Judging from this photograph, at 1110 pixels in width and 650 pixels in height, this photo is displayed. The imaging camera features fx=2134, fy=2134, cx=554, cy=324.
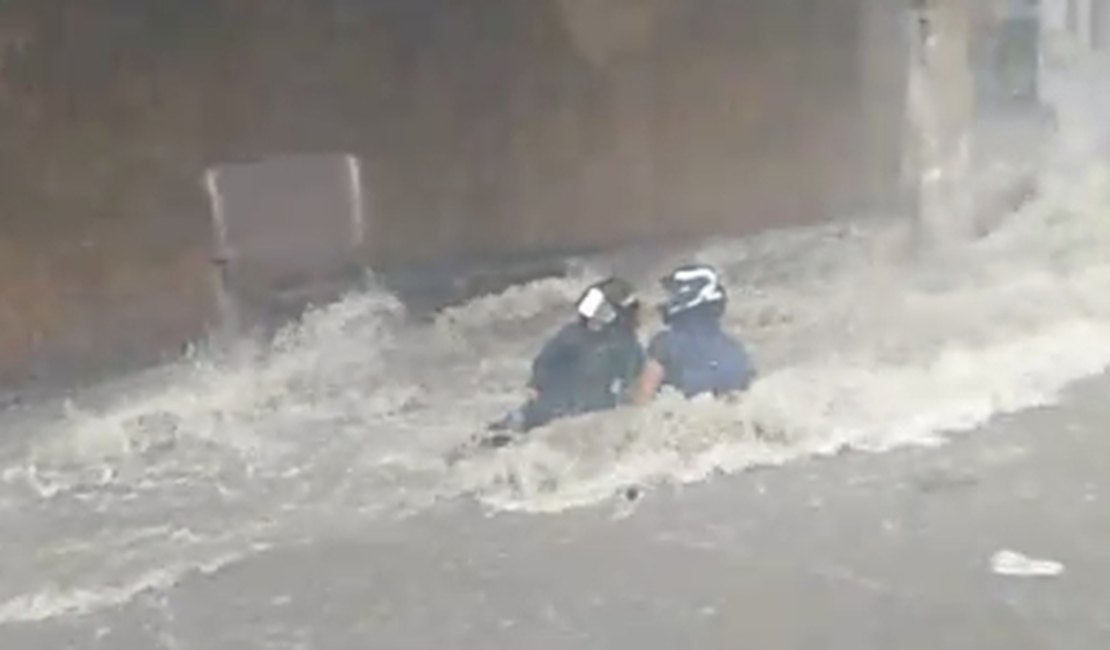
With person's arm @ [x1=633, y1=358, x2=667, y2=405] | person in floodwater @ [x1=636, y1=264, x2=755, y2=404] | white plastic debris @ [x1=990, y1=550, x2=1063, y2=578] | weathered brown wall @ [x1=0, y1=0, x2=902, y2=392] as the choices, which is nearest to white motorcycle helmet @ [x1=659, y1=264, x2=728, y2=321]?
person in floodwater @ [x1=636, y1=264, x2=755, y2=404]

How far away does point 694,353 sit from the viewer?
273cm

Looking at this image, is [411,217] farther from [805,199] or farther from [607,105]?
[805,199]

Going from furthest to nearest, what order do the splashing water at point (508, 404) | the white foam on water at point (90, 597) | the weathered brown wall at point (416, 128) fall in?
the weathered brown wall at point (416, 128) → the splashing water at point (508, 404) → the white foam on water at point (90, 597)

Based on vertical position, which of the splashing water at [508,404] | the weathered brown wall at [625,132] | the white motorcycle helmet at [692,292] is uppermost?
the weathered brown wall at [625,132]

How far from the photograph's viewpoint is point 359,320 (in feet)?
10.2

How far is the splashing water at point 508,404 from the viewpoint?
8.10 feet

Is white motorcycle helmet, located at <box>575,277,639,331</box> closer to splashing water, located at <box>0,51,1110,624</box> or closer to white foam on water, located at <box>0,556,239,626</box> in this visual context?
splashing water, located at <box>0,51,1110,624</box>

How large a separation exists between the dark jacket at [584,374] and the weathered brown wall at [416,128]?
74cm

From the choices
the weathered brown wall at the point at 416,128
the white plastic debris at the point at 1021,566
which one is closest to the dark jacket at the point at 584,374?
the white plastic debris at the point at 1021,566

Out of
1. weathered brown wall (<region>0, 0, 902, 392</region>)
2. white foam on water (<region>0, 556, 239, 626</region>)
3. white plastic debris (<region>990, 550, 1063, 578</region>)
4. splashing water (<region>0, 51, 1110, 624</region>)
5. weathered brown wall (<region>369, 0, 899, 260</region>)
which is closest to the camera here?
white plastic debris (<region>990, 550, 1063, 578</region>)

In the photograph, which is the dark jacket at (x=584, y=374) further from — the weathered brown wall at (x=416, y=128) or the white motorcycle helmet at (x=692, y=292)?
the weathered brown wall at (x=416, y=128)

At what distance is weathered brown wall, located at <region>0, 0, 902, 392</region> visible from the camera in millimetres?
3229

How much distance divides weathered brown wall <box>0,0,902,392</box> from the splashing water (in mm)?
173

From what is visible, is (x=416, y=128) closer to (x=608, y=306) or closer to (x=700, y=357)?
(x=608, y=306)
